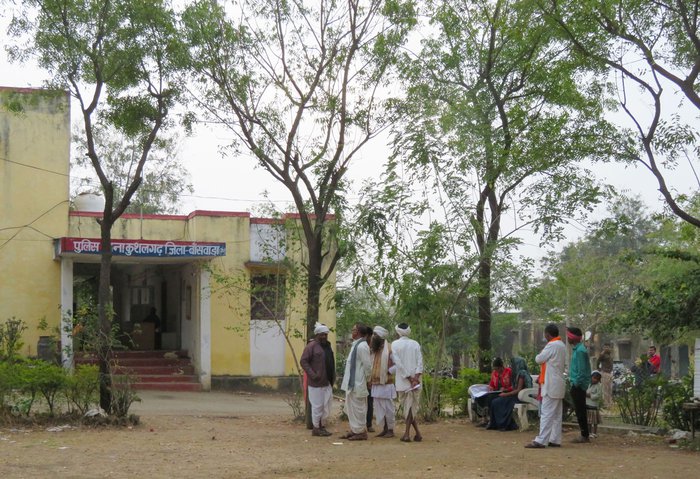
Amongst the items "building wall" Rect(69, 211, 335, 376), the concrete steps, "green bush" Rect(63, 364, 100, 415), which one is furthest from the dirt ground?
"building wall" Rect(69, 211, 335, 376)

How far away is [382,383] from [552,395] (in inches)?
Answer: 96.3

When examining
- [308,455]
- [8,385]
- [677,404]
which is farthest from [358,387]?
[8,385]

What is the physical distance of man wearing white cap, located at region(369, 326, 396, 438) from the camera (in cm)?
1249

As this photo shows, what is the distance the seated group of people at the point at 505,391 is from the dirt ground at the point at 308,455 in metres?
0.30

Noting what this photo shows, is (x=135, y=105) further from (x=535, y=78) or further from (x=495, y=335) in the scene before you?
(x=495, y=335)

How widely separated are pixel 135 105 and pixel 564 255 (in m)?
31.0

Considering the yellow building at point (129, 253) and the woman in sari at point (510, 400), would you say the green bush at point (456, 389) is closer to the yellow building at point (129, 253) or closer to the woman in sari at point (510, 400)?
the woman in sari at point (510, 400)

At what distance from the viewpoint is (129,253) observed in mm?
20922

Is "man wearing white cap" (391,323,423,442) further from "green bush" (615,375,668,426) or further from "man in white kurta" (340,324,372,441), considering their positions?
"green bush" (615,375,668,426)

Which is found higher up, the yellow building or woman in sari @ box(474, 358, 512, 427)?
the yellow building

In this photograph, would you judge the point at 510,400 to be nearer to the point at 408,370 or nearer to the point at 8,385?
the point at 408,370

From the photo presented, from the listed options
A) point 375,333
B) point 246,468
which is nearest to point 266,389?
point 375,333

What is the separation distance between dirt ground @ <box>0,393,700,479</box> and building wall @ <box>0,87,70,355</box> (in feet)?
28.7

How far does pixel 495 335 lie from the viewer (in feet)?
120
